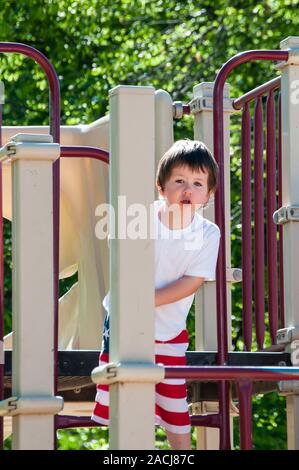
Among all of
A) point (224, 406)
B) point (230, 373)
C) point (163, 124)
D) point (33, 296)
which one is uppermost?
point (163, 124)

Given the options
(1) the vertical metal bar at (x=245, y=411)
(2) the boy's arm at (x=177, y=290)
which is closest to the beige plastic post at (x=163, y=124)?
(2) the boy's arm at (x=177, y=290)

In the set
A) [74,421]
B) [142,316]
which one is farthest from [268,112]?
[142,316]

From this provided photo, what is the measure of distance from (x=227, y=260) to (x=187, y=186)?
167 centimetres

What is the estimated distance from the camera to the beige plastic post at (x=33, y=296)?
4.47 m

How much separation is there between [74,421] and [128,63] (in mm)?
9238

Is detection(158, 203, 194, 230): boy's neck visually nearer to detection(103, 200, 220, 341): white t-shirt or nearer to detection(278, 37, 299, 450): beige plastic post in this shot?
detection(103, 200, 220, 341): white t-shirt

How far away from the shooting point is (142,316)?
4.33m

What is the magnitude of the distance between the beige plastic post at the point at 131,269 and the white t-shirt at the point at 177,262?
0.78m

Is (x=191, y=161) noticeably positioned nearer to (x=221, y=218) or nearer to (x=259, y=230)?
(x=221, y=218)

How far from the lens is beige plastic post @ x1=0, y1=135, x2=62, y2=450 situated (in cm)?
447

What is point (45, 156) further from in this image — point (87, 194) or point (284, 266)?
point (87, 194)

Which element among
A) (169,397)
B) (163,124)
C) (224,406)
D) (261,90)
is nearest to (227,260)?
(163,124)

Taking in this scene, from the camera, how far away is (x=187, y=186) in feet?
16.7

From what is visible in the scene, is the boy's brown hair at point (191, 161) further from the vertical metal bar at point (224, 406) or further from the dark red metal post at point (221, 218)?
the vertical metal bar at point (224, 406)
